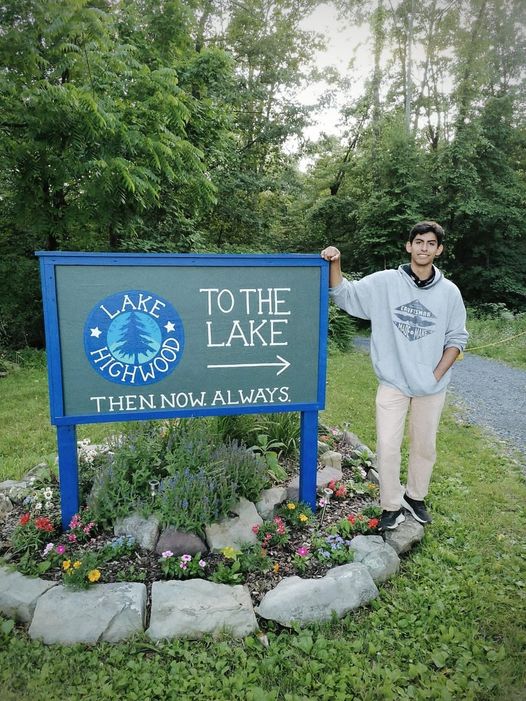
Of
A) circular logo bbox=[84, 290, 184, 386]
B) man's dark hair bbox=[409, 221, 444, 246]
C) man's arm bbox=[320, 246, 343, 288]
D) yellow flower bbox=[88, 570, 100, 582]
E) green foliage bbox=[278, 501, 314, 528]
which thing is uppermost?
man's dark hair bbox=[409, 221, 444, 246]

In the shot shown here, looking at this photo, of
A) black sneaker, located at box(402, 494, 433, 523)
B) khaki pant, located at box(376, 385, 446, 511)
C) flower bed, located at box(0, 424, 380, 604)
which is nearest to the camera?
flower bed, located at box(0, 424, 380, 604)

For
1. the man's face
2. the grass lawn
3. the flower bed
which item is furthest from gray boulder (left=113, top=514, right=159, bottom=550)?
the man's face

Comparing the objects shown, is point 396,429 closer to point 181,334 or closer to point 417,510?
point 417,510

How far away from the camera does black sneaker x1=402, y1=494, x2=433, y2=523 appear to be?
9.34 feet

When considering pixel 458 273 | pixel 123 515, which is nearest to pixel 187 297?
pixel 123 515

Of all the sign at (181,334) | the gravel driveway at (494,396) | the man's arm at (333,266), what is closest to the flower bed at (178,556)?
the sign at (181,334)

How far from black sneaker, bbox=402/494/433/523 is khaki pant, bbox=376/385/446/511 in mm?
213

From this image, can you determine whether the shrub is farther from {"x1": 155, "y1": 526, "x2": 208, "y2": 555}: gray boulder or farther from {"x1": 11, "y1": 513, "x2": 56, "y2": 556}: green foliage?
{"x1": 11, "y1": 513, "x2": 56, "y2": 556}: green foliage

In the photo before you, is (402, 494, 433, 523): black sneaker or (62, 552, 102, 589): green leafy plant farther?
(402, 494, 433, 523): black sneaker

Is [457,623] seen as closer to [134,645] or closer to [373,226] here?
[134,645]

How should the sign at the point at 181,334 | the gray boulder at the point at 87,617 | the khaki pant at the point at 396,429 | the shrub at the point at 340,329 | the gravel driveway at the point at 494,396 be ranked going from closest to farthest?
the gray boulder at the point at 87,617, the sign at the point at 181,334, the khaki pant at the point at 396,429, the gravel driveway at the point at 494,396, the shrub at the point at 340,329

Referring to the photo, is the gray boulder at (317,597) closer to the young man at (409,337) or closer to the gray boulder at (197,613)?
the gray boulder at (197,613)

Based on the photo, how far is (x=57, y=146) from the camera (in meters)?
5.69

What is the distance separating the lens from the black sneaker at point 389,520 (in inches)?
105
